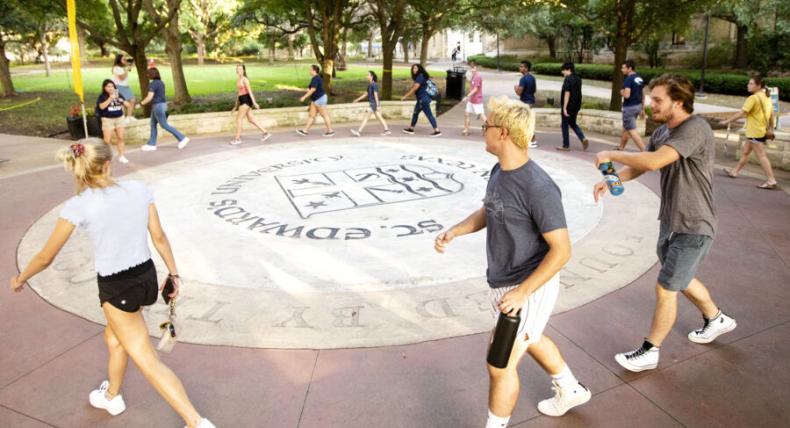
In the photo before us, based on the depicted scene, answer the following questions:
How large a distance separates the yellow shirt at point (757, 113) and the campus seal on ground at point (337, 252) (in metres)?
1.69

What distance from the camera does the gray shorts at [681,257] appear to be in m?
3.40

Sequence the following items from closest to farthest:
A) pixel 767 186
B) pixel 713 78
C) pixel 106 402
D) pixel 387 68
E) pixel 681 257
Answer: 1. pixel 106 402
2. pixel 681 257
3. pixel 767 186
4. pixel 387 68
5. pixel 713 78

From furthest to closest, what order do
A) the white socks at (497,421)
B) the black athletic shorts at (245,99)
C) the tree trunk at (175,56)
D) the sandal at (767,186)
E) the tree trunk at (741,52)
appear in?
the tree trunk at (741,52)
the tree trunk at (175,56)
the black athletic shorts at (245,99)
the sandal at (767,186)
the white socks at (497,421)

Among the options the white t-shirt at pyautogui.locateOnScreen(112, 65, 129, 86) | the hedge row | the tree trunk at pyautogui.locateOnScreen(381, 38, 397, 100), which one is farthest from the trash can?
the white t-shirt at pyautogui.locateOnScreen(112, 65, 129, 86)

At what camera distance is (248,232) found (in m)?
6.44

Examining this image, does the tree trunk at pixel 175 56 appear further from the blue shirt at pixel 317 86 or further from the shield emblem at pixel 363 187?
the shield emblem at pixel 363 187

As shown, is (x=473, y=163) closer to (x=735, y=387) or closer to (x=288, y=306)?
(x=288, y=306)

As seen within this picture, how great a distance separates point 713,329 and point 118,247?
13.1 ft

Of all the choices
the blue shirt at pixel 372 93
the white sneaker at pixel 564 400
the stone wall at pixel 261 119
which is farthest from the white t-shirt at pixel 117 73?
the white sneaker at pixel 564 400

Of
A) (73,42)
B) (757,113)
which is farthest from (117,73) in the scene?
(757,113)

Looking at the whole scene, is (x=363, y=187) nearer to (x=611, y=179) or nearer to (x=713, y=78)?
(x=611, y=179)

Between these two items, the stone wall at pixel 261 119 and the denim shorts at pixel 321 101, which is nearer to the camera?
the denim shorts at pixel 321 101

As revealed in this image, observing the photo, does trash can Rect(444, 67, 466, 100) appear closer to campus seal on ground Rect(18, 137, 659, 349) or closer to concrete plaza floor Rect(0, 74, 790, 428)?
campus seal on ground Rect(18, 137, 659, 349)

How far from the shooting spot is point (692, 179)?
336 centimetres
